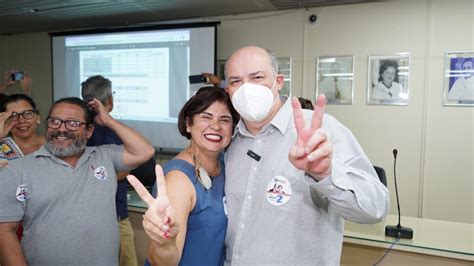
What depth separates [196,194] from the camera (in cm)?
132

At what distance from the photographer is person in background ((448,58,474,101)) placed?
3.43m

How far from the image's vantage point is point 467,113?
11.4 feet

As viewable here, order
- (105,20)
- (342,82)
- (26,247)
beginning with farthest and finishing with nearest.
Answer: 1. (105,20)
2. (342,82)
3. (26,247)

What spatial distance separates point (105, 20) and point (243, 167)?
13.7 ft

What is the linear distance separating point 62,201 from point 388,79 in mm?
3250

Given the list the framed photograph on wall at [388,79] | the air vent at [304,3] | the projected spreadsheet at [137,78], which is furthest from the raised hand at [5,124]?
the framed photograph on wall at [388,79]

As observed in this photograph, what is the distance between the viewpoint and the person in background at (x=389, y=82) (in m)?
3.69

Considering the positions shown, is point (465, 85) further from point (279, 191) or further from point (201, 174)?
point (201, 174)

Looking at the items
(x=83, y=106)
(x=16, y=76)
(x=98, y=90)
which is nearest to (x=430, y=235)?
(x=83, y=106)

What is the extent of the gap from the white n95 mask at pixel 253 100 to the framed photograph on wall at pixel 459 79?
2913mm

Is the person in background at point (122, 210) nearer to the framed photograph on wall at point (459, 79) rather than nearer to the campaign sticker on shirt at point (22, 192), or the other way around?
the campaign sticker on shirt at point (22, 192)

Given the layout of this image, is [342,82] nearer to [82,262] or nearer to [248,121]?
[248,121]

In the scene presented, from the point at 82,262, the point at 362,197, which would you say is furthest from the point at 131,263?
the point at 362,197

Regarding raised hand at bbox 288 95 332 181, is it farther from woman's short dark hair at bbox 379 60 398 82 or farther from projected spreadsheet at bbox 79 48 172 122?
projected spreadsheet at bbox 79 48 172 122
